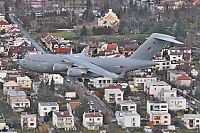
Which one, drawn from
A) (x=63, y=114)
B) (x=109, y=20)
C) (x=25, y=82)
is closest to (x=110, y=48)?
(x=109, y=20)

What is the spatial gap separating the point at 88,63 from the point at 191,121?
21.0ft

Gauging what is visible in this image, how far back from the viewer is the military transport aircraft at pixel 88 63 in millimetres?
21859

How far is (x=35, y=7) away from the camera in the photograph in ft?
162

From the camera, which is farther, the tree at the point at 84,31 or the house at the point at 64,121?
the tree at the point at 84,31

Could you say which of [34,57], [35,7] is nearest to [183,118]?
[34,57]

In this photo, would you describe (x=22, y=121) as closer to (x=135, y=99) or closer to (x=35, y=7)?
(x=135, y=99)

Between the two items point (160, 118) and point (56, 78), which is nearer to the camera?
point (160, 118)

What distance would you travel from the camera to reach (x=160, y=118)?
91.2 feet

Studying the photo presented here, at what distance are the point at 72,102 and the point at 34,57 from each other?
6984mm

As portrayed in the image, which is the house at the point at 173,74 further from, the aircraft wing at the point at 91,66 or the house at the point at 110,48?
the aircraft wing at the point at 91,66

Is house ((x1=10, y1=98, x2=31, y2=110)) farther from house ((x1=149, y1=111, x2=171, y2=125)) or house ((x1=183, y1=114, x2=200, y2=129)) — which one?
house ((x1=183, y1=114, x2=200, y2=129))

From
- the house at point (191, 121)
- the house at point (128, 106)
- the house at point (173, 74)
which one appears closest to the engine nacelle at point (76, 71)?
the house at point (191, 121)

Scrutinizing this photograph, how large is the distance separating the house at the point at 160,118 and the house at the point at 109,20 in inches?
627

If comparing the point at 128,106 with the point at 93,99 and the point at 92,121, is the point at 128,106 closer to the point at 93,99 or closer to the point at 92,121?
the point at 93,99
